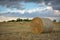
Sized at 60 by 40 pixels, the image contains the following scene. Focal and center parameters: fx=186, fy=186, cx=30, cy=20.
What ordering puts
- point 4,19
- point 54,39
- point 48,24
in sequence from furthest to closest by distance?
point 4,19
point 48,24
point 54,39

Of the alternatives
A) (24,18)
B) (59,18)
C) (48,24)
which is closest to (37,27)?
(48,24)

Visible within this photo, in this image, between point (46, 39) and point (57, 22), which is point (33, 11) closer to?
point (57, 22)

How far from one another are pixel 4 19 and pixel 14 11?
0.41 m

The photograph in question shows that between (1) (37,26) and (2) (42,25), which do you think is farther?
(1) (37,26)

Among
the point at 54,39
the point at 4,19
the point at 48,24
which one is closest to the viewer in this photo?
the point at 54,39

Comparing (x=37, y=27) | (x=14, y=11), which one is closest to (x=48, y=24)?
(x=37, y=27)

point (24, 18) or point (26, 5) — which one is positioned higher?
point (26, 5)

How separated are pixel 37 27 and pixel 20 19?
1.04 meters

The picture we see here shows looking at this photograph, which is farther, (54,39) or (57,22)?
(57,22)

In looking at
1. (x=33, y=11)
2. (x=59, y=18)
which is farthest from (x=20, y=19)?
(x=59, y=18)

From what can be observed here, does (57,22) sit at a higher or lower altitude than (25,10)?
lower

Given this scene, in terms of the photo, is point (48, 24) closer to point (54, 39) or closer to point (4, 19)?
point (54, 39)

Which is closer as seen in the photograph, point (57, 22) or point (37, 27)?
point (37, 27)

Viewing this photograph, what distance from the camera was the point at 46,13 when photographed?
19.5ft
